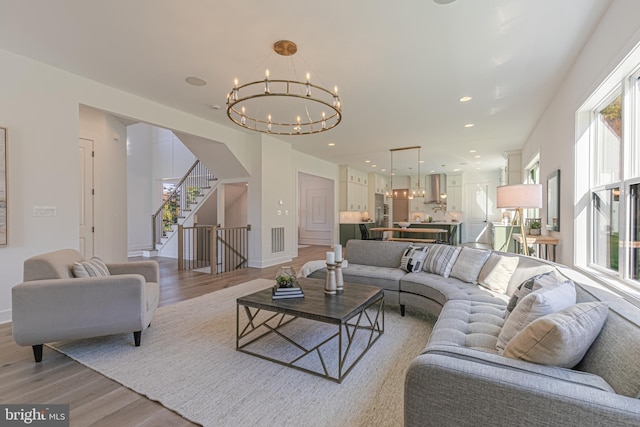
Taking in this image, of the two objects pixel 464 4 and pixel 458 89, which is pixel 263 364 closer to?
pixel 464 4

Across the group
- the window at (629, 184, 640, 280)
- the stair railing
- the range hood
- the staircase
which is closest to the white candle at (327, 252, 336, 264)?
the window at (629, 184, 640, 280)

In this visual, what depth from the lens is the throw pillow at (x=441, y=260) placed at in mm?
3379

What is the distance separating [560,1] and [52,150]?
5.44 m

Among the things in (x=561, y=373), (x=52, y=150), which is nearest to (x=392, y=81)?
(x=561, y=373)

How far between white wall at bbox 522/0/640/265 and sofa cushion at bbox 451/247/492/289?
0.99 m

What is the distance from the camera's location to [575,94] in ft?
10.7

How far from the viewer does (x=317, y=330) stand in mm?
2941

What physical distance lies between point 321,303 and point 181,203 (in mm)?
7054

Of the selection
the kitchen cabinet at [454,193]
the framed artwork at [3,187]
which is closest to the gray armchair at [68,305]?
the framed artwork at [3,187]

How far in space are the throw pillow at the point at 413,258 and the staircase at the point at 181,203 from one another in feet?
17.6

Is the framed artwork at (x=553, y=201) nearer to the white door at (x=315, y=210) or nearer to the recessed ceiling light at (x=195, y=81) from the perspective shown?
the recessed ceiling light at (x=195, y=81)

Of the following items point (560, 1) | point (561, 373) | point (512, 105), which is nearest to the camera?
point (561, 373)

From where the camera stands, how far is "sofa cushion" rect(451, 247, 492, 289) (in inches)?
123

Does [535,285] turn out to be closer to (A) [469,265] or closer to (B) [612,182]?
(A) [469,265]
